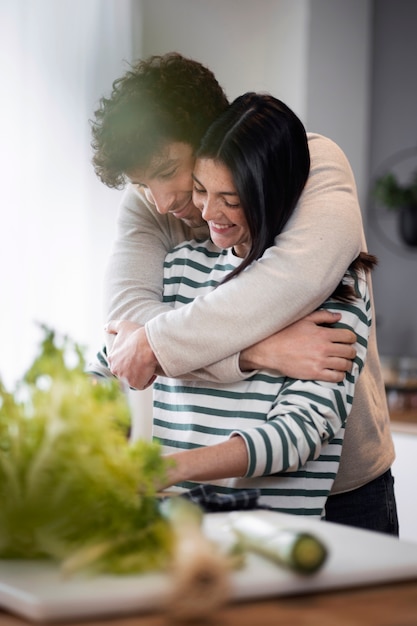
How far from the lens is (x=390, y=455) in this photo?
150cm

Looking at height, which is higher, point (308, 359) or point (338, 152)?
point (338, 152)

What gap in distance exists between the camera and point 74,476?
722mm

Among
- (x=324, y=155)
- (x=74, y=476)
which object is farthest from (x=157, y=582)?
(x=324, y=155)

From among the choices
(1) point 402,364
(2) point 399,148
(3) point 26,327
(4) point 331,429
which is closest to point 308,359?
(4) point 331,429

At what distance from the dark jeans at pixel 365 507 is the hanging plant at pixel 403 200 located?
283cm

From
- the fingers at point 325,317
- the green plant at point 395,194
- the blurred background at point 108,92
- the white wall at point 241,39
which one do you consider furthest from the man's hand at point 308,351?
the green plant at point 395,194

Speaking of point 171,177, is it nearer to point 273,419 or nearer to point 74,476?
point 273,419

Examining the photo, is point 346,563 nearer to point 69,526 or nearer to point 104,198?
point 69,526

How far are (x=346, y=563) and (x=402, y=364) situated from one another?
288 centimetres

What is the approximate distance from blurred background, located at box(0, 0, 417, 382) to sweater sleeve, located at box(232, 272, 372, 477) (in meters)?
1.91

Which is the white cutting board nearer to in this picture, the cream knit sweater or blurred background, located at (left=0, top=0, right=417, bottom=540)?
the cream knit sweater

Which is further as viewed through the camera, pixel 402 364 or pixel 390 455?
pixel 402 364

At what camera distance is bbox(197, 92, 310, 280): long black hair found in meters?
1.31

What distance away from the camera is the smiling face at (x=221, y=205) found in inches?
53.1
